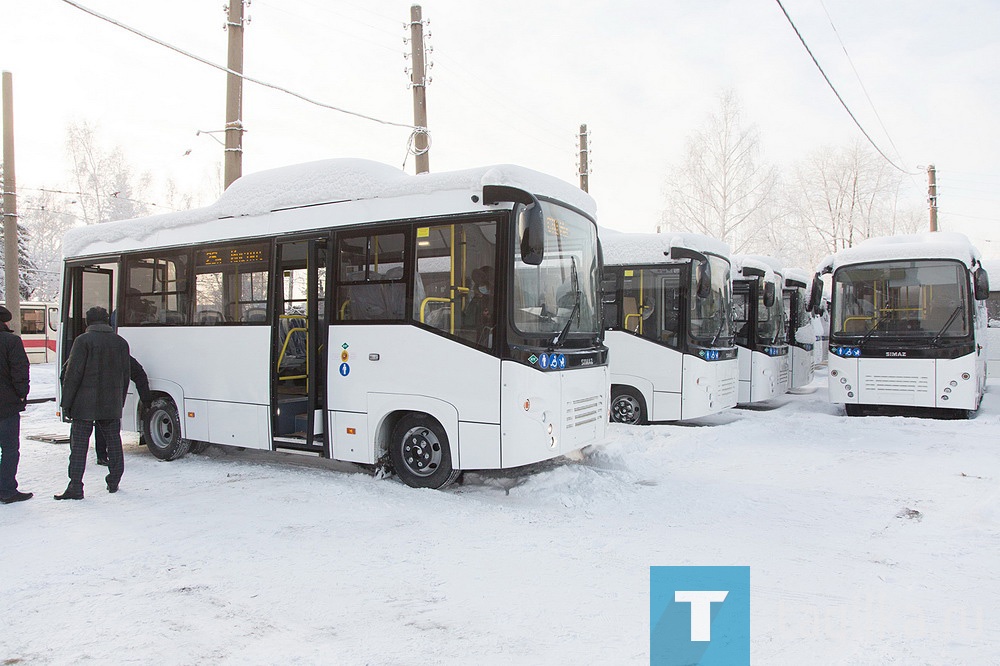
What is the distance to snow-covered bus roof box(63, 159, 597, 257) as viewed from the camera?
690cm

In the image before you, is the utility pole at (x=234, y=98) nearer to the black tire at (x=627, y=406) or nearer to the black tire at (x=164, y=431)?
the black tire at (x=164, y=431)

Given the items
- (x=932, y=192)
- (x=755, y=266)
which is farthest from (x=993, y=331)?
(x=932, y=192)

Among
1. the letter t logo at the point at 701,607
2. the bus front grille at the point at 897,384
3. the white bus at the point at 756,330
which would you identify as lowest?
the letter t logo at the point at 701,607

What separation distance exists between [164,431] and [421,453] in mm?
4188

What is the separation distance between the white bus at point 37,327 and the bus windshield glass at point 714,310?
2738 cm

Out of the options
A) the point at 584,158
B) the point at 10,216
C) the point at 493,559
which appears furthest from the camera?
the point at 584,158

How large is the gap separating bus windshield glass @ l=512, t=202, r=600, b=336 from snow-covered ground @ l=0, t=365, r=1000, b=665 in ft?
5.30

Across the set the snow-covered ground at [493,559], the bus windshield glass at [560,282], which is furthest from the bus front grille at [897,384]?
the bus windshield glass at [560,282]

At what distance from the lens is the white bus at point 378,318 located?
21.7ft

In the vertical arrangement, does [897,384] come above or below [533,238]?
below

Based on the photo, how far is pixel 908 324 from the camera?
1227 cm

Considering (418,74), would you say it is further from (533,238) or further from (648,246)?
(533,238)

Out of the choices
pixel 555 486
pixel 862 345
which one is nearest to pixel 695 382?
pixel 862 345

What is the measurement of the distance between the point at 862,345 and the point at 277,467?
991 centimetres
